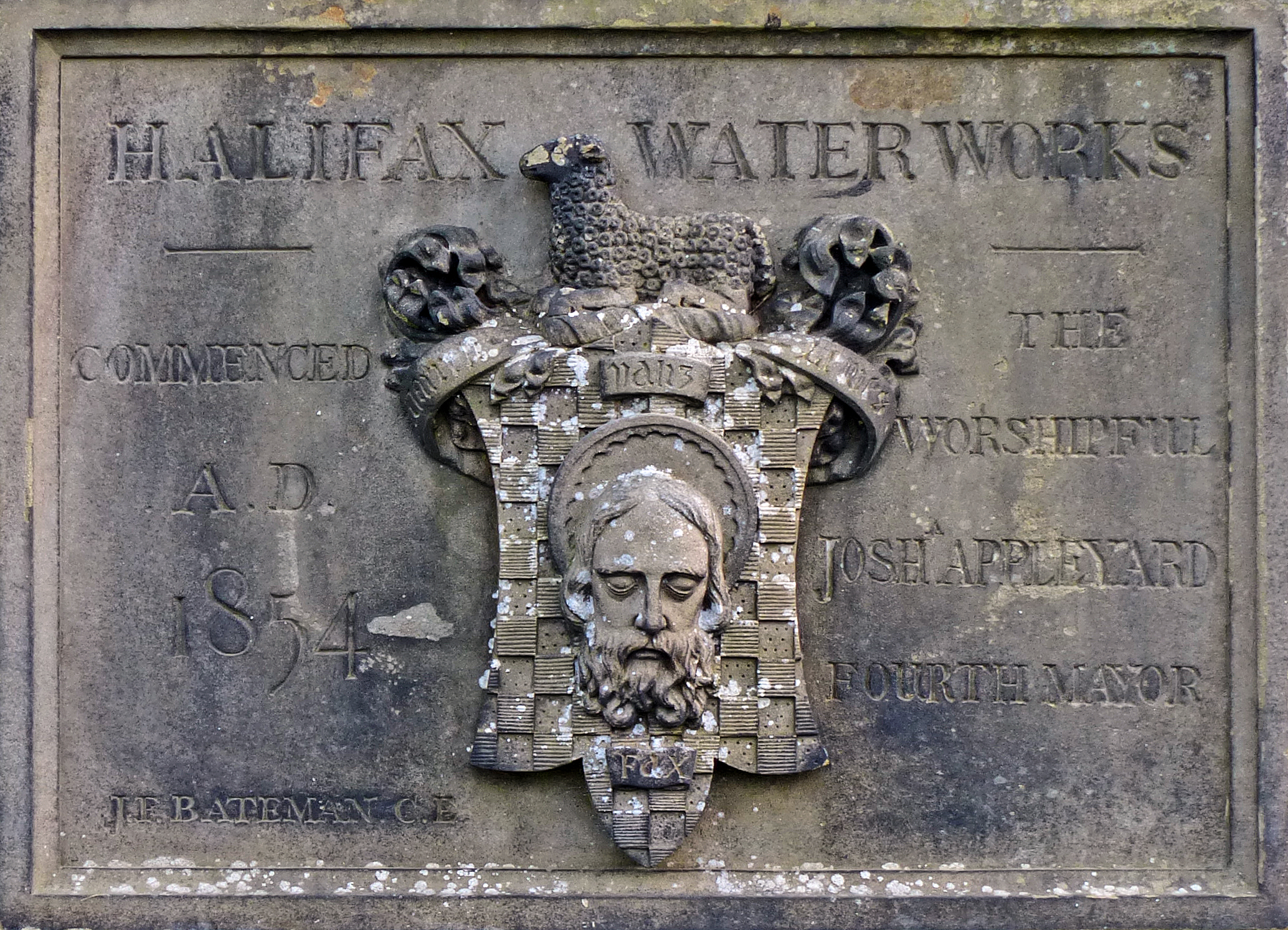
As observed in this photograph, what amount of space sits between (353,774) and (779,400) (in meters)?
2.05

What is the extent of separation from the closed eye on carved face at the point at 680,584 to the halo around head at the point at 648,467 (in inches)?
10.3

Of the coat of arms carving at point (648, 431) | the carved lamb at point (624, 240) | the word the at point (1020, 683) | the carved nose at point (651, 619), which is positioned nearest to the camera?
the carved nose at point (651, 619)

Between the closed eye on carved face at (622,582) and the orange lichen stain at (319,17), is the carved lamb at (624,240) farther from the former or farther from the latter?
the closed eye on carved face at (622,582)

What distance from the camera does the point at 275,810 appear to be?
4.58 metres

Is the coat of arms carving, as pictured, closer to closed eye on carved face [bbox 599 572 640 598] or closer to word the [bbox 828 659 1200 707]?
closed eye on carved face [bbox 599 572 640 598]

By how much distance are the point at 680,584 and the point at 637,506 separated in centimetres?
29

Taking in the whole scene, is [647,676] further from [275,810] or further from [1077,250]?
[1077,250]

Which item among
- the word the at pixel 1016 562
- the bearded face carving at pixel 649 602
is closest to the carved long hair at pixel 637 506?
the bearded face carving at pixel 649 602

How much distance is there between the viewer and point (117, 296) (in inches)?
183

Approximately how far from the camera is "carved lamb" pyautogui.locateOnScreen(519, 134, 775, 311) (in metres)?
4.46

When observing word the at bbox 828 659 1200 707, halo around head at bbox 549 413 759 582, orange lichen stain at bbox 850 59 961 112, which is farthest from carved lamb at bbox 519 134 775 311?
word the at bbox 828 659 1200 707

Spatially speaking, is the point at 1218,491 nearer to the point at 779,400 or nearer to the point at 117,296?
the point at 779,400

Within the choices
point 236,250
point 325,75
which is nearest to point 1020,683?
point 236,250

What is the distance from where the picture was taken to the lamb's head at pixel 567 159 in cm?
443
